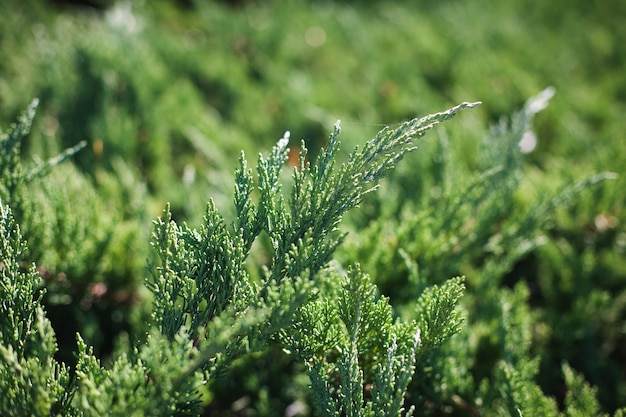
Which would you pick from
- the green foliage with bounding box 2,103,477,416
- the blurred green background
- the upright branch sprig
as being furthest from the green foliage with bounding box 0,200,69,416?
the blurred green background

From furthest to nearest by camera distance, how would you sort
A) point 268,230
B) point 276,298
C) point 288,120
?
point 288,120, point 268,230, point 276,298

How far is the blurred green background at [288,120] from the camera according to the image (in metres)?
1.46

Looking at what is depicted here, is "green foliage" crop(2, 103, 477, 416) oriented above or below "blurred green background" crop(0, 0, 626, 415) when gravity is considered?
below

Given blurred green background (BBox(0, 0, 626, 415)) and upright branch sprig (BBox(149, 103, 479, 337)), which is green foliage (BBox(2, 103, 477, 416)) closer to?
upright branch sprig (BBox(149, 103, 479, 337))

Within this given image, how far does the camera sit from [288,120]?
2.37 meters

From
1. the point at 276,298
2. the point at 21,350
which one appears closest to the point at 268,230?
the point at 276,298

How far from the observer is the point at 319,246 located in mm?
911

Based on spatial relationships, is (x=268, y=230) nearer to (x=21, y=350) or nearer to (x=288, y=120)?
(x=21, y=350)

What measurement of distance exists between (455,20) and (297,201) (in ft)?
9.75

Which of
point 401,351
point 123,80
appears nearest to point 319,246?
point 401,351

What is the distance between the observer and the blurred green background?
4.80 feet

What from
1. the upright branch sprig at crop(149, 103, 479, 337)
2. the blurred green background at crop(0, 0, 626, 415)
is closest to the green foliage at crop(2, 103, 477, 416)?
the upright branch sprig at crop(149, 103, 479, 337)

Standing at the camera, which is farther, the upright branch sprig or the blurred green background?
the blurred green background

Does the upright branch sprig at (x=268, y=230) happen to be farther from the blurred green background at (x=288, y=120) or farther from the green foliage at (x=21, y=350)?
the blurred green background at (x=288, y=120)
